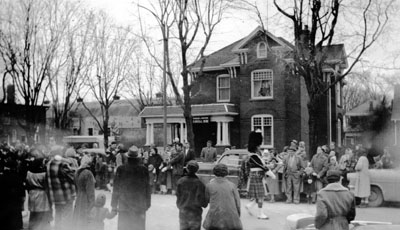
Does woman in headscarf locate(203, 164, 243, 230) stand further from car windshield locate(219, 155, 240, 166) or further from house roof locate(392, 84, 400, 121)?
house roof locate(392, 84, 400, 121)

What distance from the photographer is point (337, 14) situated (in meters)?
18.9

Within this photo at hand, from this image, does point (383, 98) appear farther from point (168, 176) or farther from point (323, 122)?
point (168, 176)

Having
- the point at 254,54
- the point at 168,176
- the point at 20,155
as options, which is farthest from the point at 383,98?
the point at 20,155

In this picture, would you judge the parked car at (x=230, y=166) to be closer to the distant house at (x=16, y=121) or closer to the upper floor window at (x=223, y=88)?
the distant house at (x=16, y=121)

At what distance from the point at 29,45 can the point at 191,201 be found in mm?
12153

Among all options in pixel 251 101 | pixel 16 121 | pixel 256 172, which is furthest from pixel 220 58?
pixel 256 172

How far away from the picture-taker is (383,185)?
13469mm

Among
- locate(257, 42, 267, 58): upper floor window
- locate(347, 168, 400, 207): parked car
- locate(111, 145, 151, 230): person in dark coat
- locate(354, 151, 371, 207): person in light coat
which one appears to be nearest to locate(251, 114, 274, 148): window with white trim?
locate(257, 42, 267, 58): upper floor window

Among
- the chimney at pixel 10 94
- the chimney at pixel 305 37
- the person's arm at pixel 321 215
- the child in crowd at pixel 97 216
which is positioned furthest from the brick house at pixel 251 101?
the person's arm at pixel 321 215

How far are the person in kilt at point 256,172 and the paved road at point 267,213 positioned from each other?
0.47 meters

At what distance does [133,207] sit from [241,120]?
2401 cm

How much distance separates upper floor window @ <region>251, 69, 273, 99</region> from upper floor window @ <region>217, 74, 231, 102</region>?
78.2 inches

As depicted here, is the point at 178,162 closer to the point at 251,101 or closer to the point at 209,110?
the point at 209,110

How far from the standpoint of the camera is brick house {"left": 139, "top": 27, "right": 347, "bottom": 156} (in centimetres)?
2947
